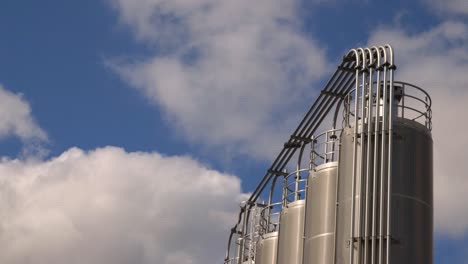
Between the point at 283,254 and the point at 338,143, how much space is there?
21.9ft

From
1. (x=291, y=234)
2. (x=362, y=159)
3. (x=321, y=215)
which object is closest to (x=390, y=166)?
(x=362, y=159)

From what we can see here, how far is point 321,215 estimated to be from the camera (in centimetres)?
2748

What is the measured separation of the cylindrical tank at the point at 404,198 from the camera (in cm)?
2525

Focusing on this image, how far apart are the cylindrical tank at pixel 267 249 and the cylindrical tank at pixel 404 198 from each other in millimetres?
11207

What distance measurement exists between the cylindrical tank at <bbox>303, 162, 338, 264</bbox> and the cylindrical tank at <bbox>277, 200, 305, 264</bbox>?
3996mm

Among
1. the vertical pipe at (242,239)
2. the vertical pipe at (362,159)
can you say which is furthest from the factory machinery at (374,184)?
the vertical pipe at (242,239)

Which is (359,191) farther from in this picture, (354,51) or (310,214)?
(354,51)

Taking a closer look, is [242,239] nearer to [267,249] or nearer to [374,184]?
[267,249]

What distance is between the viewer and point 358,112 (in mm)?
27328

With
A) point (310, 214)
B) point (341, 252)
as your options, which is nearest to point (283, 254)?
point (310, 214)

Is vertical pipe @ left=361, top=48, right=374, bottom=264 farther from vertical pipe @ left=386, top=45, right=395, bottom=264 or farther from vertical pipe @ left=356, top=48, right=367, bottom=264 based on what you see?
vertical pipe @ left=386, top=45, right=395, bottom=264

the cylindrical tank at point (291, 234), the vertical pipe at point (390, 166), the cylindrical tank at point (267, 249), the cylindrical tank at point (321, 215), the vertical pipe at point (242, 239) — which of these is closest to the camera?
the vertical pipe at point (390, 166)

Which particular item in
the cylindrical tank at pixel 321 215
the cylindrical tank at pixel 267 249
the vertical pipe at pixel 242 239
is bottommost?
the cylindrical tank at pixel 321 215

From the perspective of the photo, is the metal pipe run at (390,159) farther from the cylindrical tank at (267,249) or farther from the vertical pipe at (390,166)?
the cylindrical tank at (267,249)
